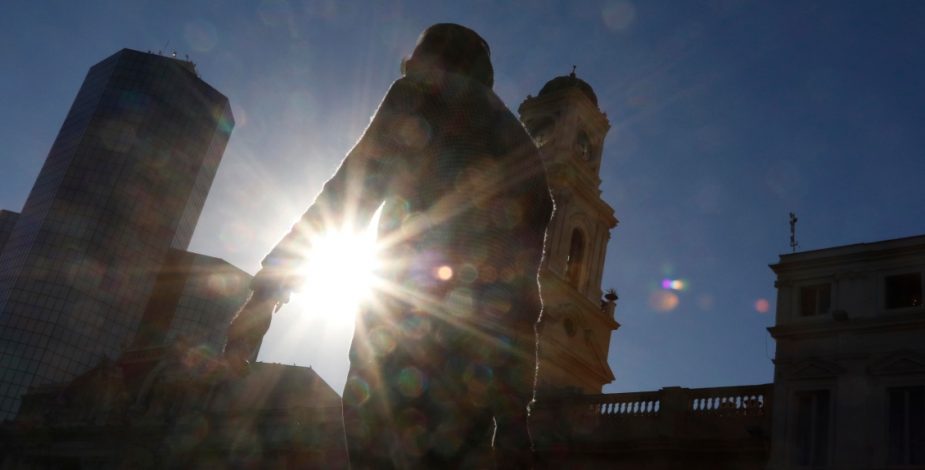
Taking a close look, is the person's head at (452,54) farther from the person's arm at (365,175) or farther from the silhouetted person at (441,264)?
the person's arm at (365,175)

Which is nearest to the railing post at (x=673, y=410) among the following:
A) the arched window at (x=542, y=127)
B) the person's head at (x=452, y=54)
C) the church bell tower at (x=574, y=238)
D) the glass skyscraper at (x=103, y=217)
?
the church bell tower at (x=574, y=238)

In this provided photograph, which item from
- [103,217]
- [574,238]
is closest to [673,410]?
[574,238]

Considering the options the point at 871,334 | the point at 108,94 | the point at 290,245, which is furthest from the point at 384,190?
the point at 108,94

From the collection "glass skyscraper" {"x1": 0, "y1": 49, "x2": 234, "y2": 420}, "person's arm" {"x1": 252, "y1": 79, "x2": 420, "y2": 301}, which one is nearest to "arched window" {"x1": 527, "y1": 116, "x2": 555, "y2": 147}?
"person's arm" {"x1": 252, "y1": 79, "x2": 420, "y2": 301}

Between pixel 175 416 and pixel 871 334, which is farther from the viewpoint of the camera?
pixel 175 416

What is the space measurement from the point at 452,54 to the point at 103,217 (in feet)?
360

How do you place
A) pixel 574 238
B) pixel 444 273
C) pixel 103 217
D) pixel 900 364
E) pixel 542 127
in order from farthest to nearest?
pixel 103 217 < pixel 542 127 < pixel 574 238 < pixel 900 364 < pixel 444 273

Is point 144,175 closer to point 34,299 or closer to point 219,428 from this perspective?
point 34,299

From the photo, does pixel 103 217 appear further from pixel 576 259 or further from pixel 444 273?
pixel 444 273

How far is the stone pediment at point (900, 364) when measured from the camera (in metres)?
18.0

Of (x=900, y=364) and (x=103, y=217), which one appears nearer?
(x=900, y=364)

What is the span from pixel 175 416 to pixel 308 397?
5745 millimetres

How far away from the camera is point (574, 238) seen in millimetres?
35375

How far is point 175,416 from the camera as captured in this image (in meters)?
35.8
